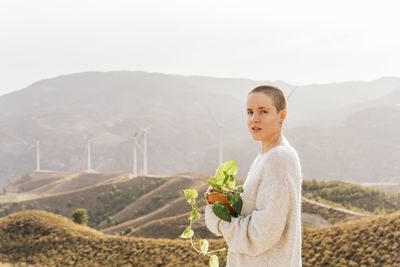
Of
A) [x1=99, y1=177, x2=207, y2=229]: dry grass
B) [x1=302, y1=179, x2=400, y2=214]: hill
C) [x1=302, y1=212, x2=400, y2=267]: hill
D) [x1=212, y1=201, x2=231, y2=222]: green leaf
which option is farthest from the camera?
[x1=99, y1=177, x2=207, y2=229]: dry grass

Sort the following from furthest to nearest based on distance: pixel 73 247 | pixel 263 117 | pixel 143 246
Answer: pixel 73 247 < pixel 143 246 < pixel 263 117

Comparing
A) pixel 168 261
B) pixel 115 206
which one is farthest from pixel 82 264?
pixel 115 206

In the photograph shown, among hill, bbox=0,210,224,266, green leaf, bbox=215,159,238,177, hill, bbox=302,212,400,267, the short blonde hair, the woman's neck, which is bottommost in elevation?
hill, bbox=0,210,224,266

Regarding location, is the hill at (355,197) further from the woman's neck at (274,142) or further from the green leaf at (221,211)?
the green leaf at (221,211)

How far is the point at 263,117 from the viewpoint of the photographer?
3.37 meters

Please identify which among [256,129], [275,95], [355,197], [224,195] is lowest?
[355,197]

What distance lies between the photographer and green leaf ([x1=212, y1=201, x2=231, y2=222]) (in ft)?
10.7

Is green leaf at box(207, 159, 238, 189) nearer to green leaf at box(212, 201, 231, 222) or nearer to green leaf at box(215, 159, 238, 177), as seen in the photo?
green leaf at box(215, 159, 238, 177)

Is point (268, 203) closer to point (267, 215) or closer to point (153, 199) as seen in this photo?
point (267, 215)

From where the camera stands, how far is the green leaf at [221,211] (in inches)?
128

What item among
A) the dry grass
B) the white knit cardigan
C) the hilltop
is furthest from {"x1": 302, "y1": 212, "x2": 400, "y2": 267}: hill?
the dry grass

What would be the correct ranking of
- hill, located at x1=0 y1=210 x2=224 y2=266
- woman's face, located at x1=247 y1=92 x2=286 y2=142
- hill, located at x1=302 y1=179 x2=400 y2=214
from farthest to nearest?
hill, located at x1=302 y1=179 x2=400 y2=214 < hill, located at x1=0 y1=210 x2=224 y2=266 < woman's face, located at x1=247 y1=92 x2=286 y2=142

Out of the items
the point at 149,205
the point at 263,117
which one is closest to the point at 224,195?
the point at 263,117

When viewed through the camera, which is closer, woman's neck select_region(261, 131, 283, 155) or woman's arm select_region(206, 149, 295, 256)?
woman's arm select_region(206, 149, 295, 256)
